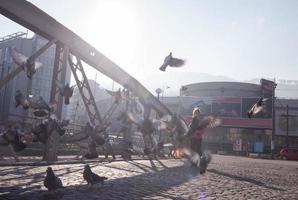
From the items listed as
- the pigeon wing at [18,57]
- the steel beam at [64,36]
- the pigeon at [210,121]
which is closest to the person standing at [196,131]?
the pigeon at [210,121]

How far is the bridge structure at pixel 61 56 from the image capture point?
33.0 feet

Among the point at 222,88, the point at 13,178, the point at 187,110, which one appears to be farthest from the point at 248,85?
the point at 13,178

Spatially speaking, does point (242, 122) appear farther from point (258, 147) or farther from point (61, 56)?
point (61, 56)

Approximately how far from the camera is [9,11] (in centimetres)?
947

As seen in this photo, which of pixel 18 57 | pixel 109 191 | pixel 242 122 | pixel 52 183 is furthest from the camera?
pixel 242 122

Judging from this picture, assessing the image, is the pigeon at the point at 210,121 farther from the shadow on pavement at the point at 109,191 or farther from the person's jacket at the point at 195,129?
the shadow on pavement at the point at 109,191

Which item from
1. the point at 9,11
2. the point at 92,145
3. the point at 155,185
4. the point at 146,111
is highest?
the point at 9,11

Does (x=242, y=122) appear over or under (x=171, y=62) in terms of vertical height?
over

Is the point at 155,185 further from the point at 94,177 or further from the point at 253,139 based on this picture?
the point at 253,139

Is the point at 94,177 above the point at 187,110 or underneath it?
underneath

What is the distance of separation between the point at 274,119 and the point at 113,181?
5553 centimetres

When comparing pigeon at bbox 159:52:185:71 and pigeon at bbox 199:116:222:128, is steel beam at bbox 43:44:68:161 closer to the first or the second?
pigeon at bbox 159:52:185:71

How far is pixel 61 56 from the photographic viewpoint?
43.3 feet

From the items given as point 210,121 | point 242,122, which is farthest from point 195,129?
point 242,122
